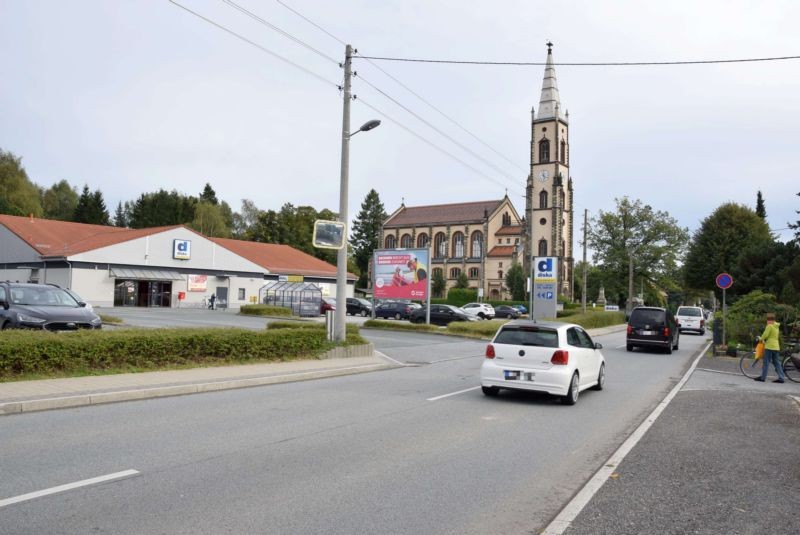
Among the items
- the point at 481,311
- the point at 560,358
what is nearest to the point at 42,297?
the point at 560,358

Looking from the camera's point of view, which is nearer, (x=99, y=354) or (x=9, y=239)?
(x=99, y=354)

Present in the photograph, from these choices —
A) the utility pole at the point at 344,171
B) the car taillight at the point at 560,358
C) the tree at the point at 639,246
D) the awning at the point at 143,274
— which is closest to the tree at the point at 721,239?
the tree at the point at 639,246

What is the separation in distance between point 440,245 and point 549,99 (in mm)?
28743

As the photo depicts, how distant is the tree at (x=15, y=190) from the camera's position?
7138 cm

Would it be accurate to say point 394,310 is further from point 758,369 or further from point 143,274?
point 758,369

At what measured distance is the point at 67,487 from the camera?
565cm

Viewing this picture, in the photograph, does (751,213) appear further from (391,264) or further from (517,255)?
(391,264)

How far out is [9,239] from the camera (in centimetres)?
5184

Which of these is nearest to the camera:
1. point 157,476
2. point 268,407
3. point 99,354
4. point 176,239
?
point 157,476

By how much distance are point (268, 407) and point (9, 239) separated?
1996 inches

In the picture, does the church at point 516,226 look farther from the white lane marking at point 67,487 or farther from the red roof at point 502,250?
the white lane marking at point 67,487

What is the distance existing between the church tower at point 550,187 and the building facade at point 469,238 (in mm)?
4488

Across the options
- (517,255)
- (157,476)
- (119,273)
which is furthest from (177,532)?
(517,255)

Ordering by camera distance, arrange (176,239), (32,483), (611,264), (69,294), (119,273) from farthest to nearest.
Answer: (611,264) < (176,239) < (119,273) < (69,294) < (32,483)
